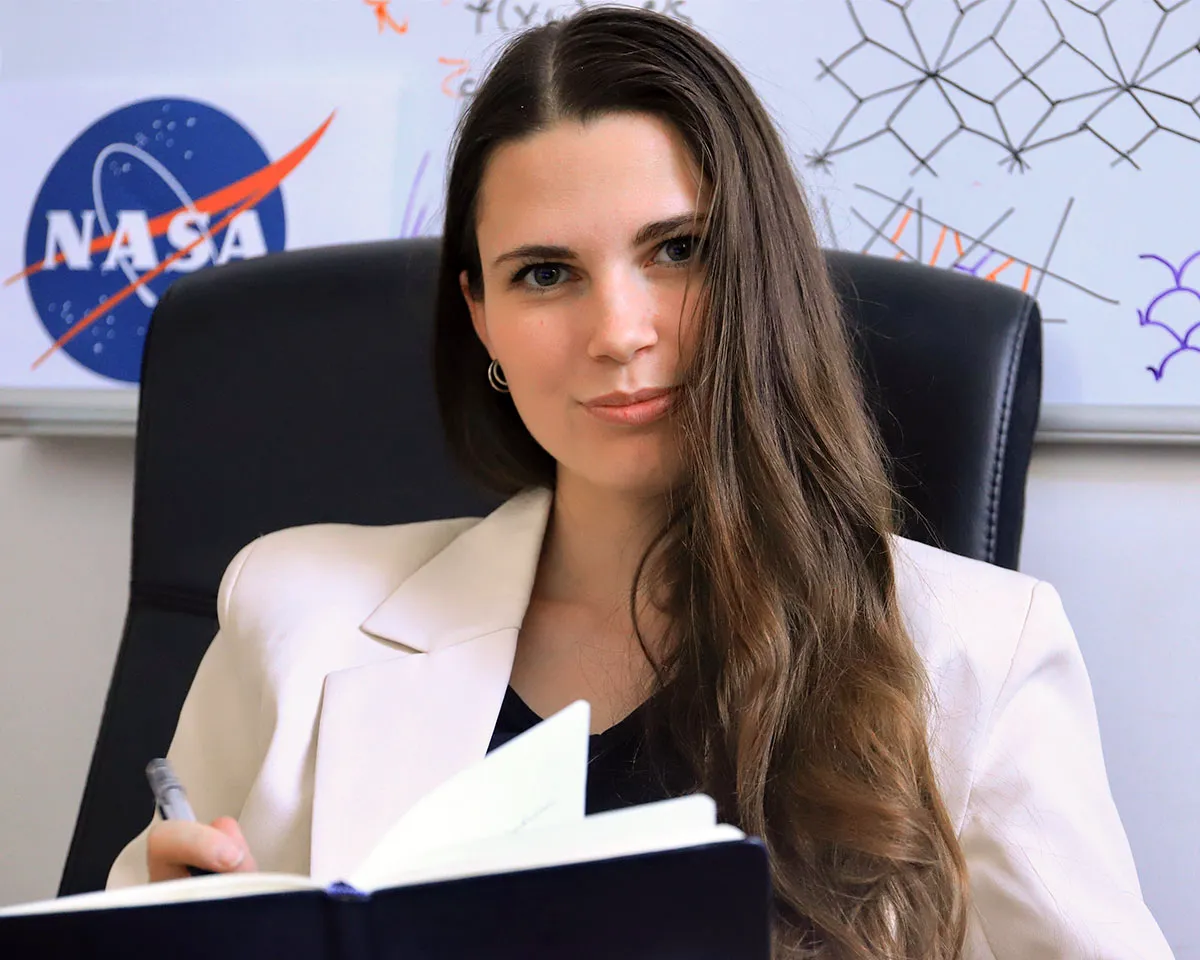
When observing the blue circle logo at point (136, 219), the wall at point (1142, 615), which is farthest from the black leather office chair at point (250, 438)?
the wall at point (1142, 615)

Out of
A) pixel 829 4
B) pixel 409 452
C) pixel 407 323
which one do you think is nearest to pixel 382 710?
pixel 409 452

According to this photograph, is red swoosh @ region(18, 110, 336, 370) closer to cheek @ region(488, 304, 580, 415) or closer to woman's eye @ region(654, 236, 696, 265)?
cheek @ region(488, 304, 580, 415)

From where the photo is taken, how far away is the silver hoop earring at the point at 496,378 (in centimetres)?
125

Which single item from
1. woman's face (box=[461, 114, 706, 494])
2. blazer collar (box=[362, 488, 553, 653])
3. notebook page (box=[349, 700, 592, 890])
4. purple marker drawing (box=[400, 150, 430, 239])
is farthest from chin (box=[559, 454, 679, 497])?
purple marker drawing (box=[400, 150, 430, 239])

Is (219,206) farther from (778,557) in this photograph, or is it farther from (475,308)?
(778,557)

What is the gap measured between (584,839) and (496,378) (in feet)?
2.45

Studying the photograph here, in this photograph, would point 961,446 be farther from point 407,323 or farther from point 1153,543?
point 407,323

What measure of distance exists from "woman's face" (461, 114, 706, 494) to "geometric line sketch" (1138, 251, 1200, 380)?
52 cm

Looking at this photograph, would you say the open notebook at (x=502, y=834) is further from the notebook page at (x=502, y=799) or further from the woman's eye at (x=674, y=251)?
the woman's eye at (x=674, y=251)

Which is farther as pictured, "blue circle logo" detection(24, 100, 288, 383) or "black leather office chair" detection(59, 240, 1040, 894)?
"blue circle logo" detection(24, 100, 288, 383)

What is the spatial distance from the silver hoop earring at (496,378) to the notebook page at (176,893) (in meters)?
0.74

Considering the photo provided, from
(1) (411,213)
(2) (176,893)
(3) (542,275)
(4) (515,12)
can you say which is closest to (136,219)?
(1) (411,213)

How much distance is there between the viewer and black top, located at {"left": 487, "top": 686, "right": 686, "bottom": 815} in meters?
0.98

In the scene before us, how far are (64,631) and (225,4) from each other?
0.81m
